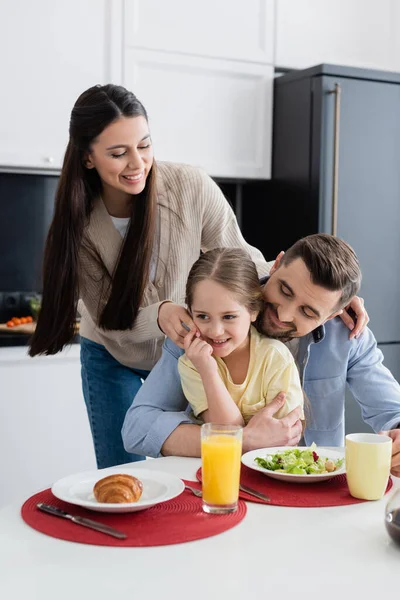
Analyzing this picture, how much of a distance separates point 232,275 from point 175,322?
→ 6.5 inches

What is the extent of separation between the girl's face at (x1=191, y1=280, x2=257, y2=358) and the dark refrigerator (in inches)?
71.5

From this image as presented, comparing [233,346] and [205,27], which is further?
[205,27]

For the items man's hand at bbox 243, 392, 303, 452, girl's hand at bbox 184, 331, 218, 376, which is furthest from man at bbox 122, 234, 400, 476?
girl's hand at bbox 184, 331, 218, 376

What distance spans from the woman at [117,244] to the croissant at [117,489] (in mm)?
639

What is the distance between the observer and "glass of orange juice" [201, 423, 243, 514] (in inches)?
46.6

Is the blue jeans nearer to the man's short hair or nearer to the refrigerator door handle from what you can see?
the man's short hair

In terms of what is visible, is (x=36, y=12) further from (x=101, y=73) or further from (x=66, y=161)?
(x=66, y=161)

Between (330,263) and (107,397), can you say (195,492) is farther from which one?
(107,397)

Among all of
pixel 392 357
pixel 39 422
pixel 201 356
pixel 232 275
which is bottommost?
pixel 39 422

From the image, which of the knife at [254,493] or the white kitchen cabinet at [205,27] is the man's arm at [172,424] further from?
the white kitchen cabinet at [205,27]

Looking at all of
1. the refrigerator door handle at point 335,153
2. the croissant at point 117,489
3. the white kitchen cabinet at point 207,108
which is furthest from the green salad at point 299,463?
the white kitchen cabinet at point 207,108

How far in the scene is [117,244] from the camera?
2068 mm

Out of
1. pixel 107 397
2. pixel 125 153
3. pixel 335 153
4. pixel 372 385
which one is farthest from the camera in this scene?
pixel 335 153

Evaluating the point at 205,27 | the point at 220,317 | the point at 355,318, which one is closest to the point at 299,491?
the point at 220,317
